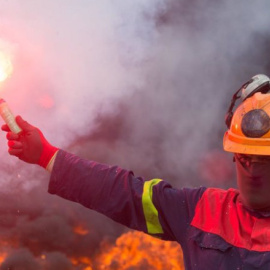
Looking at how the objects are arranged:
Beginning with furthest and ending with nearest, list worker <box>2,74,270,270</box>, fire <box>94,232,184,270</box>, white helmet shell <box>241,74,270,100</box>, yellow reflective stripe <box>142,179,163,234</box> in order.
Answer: fire <box>94,232,184,270</box> < white helmet shell <box>241,74,270,100</box> < yellow reflective stripe <box>142,179,163,234</box> < worker <box>2,74,270,270</box>

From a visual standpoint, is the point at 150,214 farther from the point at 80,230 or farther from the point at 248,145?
the point at 80,230

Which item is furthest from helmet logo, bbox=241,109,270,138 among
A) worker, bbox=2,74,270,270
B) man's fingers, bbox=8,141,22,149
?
man's fingers, bbox=8,141,22,149

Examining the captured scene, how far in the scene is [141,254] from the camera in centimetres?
771

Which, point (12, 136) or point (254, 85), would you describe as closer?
point (12, 136)

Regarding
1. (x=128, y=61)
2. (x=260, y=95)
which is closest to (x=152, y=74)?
(x=128, y=61)

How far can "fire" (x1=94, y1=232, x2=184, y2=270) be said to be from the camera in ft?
24.4

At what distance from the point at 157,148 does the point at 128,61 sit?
2142mm

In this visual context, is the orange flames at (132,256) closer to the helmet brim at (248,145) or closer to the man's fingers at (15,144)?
the helmet brim at (248,145)

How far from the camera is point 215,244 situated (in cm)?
219

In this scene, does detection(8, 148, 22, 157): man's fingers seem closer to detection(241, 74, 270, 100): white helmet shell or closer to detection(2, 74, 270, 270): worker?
detection(2, 74, 270, 270): worker

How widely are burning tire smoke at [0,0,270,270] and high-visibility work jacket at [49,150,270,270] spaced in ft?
14.3

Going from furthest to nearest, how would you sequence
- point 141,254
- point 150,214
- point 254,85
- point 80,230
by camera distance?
point 80,230
point 141,254
point 254,85
point 150,214

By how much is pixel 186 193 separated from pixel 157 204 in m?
0.21

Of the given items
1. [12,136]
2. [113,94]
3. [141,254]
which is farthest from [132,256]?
[12,136]
